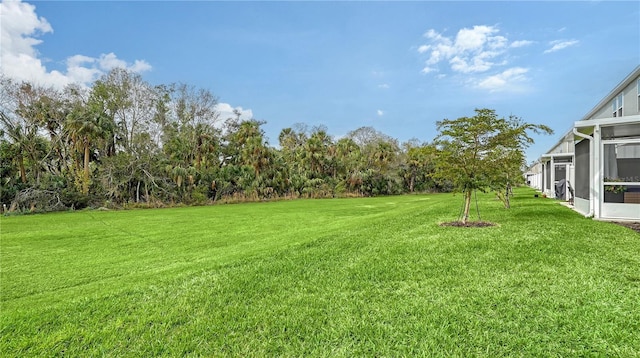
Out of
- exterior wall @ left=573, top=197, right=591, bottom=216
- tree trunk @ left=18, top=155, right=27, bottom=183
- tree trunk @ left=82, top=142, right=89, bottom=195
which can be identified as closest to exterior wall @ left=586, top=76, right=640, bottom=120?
exterior wall @ left=573, top=197, right=591, bottom=216

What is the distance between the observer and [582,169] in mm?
8992

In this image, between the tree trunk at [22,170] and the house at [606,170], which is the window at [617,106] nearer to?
the house at [606,170]

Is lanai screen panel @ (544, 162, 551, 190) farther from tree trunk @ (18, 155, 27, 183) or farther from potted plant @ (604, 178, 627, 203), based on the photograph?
tree trunk @ (18, 155, 27, 183)

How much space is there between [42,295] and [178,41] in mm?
13579

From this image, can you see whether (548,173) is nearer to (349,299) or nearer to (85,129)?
Answer: (349,299)

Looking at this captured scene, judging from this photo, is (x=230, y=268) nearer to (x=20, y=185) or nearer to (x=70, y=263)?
(x=70, y=263)

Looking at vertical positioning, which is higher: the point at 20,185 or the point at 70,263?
the point at 20,185

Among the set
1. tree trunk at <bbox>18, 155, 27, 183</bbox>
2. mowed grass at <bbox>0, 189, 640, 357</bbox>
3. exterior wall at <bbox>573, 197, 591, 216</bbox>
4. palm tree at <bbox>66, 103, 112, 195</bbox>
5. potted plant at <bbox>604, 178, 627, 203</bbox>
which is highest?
palm tree at <bbox>66, 103, 112, 195</bbox>

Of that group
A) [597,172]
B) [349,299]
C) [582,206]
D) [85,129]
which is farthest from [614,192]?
[85,129]

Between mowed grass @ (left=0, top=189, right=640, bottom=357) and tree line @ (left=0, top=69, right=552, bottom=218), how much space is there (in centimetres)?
1279

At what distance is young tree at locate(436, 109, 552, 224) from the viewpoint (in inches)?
260

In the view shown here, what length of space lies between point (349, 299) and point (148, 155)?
75.2ft

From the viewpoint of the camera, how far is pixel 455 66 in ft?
→ 56.7

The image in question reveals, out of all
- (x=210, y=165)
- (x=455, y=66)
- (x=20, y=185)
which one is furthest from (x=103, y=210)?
(x=455, y=66)
